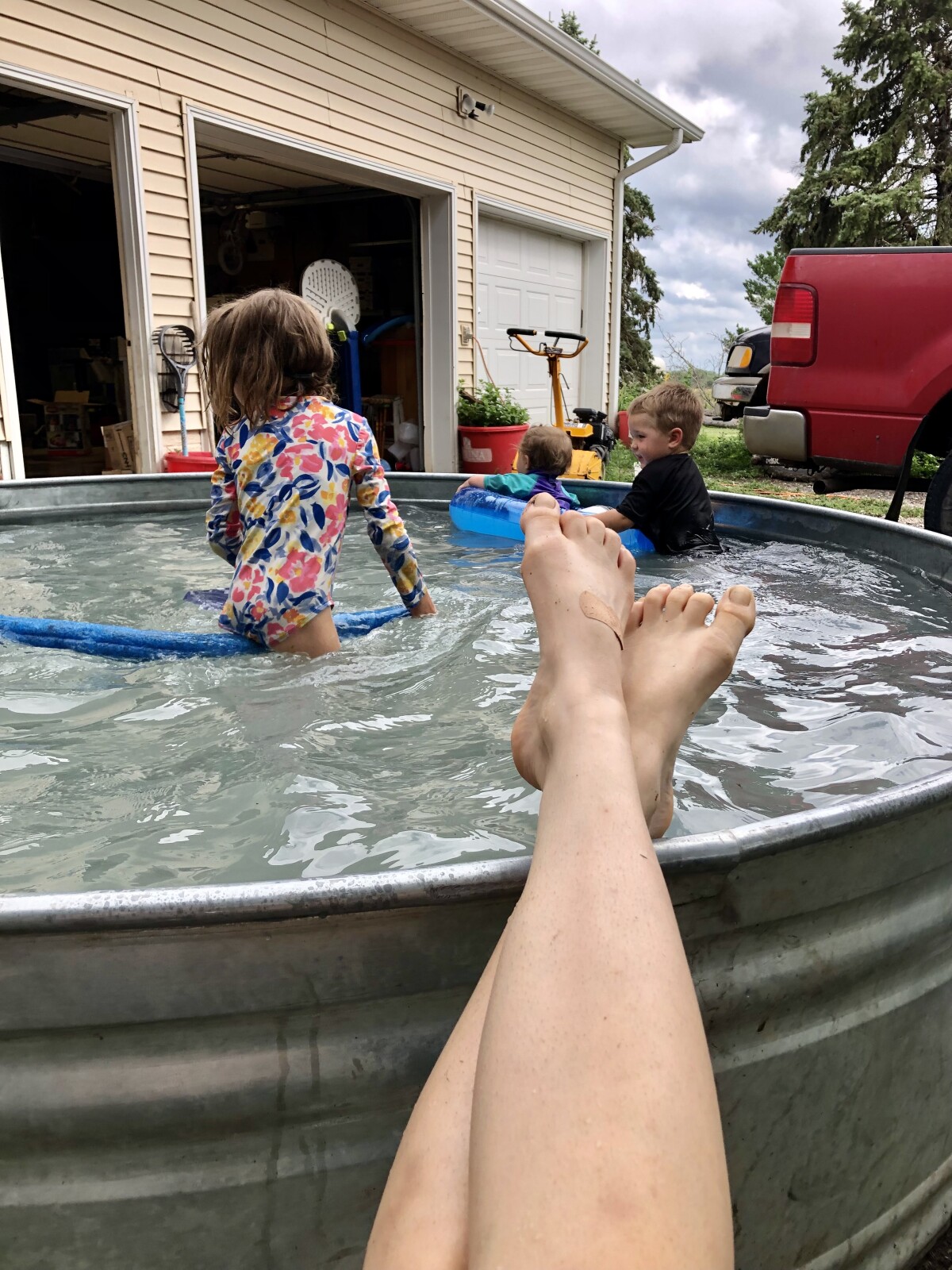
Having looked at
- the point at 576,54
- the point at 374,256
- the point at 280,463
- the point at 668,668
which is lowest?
the point at 668,668

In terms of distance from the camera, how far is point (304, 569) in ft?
8.64

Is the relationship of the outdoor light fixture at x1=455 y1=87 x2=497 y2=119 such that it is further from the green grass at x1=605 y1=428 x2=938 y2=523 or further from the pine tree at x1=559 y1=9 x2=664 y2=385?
the pine tree at x1=559 y1=9 x2=664 y2=385

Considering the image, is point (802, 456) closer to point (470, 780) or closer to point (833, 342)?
point (833, 342)

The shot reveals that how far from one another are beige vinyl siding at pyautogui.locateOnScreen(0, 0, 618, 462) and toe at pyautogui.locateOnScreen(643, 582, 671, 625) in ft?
16.7

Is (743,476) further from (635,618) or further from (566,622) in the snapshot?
(566,622)

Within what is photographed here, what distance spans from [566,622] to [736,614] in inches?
11.5

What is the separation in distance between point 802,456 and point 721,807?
12.2 ft

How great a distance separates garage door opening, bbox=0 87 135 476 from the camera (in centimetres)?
938

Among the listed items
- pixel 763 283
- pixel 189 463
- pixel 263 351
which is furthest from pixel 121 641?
pixel 763 283

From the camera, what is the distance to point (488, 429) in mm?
8648

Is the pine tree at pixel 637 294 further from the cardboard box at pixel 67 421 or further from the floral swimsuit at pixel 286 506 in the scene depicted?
the floral swimsuit at pixel 286 506

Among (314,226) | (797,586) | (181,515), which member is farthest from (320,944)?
(314,226)

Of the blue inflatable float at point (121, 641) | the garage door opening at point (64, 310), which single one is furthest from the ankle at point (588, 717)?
the garage door opening at point (64, 310)

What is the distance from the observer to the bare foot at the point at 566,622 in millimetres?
1187
